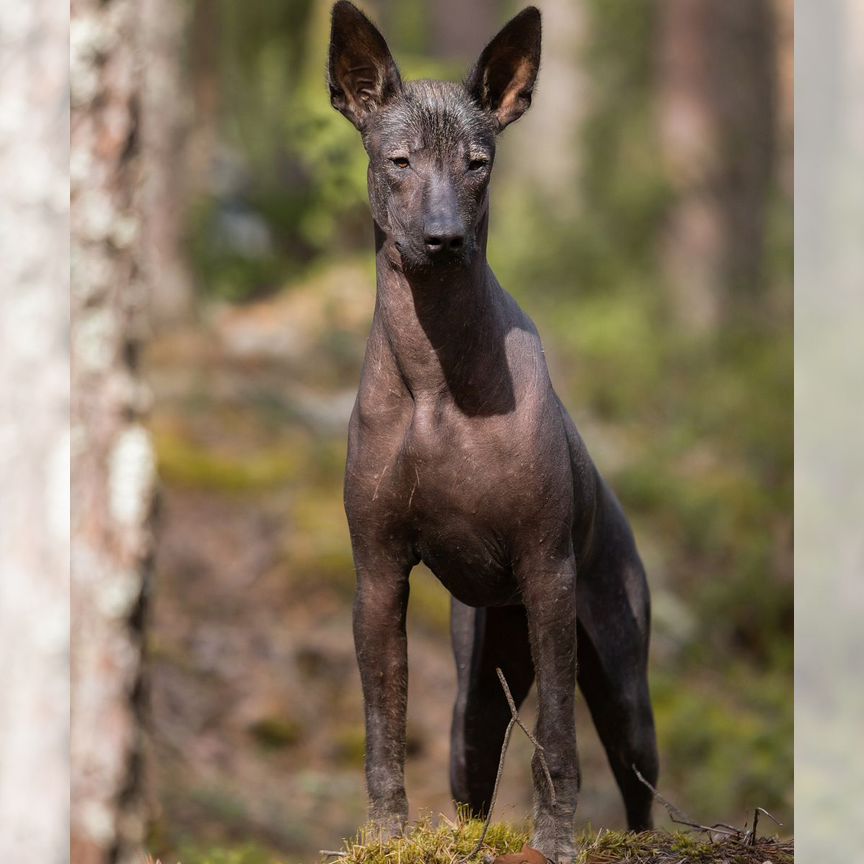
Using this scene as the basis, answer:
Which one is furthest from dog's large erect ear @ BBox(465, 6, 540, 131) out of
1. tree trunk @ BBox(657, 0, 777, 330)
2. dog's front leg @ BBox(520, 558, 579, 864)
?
tree trunk @ BBox(657, 0, 777, 330)

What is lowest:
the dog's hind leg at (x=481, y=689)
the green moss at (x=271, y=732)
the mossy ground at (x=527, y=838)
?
the green moss at (x=271, y=732)

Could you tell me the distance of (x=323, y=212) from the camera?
13.3 meters

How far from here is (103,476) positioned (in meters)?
6.13

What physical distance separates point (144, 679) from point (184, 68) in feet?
45.4

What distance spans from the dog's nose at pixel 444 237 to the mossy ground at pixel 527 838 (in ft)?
6.26

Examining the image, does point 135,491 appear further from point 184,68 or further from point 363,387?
point 184,68

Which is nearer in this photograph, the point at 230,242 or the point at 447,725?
the point at 447,725

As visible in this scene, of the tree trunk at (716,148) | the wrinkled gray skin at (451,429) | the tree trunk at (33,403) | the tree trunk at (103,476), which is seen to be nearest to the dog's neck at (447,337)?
the wrinkled gray skin at (451,429)

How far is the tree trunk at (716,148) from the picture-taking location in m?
19.2

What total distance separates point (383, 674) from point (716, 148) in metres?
16.4

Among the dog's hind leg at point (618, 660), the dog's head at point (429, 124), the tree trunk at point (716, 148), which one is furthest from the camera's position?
the tree trunk at point (716, 148)

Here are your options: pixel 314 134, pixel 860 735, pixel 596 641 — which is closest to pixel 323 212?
pixel 314 134

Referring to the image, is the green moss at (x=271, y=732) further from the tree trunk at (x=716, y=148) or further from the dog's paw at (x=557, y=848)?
the tree trunk at (x=716, y=148)

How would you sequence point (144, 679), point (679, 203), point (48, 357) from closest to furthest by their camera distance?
point (48, 357) → point (144, 679) → point (679, 203)
